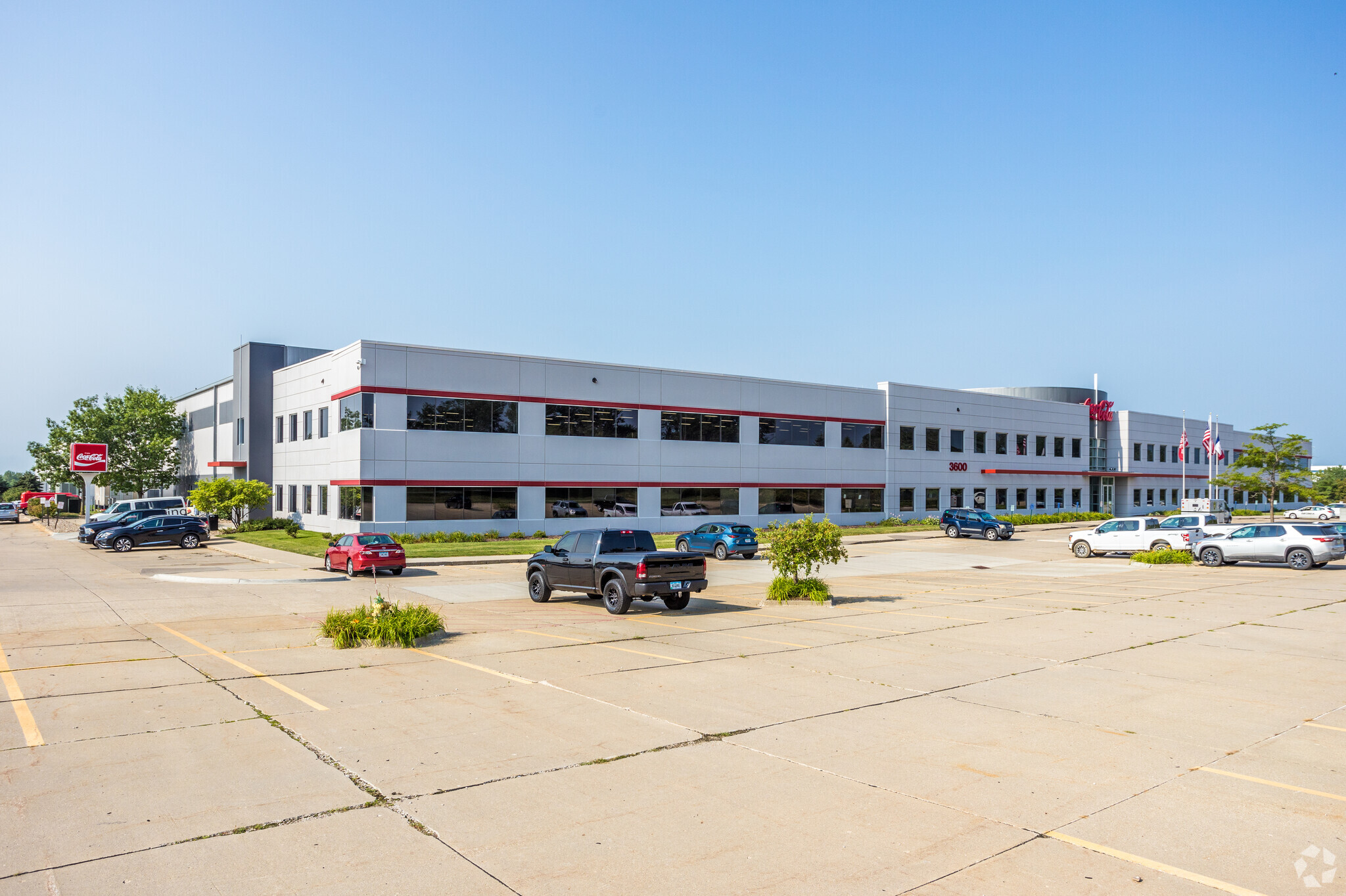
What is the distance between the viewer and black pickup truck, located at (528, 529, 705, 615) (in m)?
18.9

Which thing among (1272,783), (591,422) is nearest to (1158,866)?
(1272,783)

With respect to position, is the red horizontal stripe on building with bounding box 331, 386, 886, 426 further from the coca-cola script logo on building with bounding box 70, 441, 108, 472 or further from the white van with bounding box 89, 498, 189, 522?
the coca-cola script logo on building with bounding box 70, 441, 108, 472

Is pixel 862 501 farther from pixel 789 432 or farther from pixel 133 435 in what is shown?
pixel 133 435

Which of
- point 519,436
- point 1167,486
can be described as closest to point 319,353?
point 519,436

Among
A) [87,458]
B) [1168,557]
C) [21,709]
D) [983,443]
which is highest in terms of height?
[983,443]

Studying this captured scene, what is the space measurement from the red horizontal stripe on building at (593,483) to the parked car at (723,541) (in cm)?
1148

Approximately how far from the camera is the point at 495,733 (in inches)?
354

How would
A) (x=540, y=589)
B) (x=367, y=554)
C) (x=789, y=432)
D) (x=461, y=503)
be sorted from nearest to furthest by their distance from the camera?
(x=540, y=589)
(x=367, y=554)
(x=461, y=503)
(x=789, y=432)

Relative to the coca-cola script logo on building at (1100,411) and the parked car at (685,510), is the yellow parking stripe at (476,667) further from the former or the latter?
the coca-cola script logo on building at (1100,411)

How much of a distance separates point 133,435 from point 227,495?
3514 centimetres

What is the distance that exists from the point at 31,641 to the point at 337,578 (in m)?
13.4

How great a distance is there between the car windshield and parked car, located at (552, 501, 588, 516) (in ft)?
85.5

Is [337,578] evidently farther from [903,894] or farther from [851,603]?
[903,894]

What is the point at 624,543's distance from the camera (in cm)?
2023
